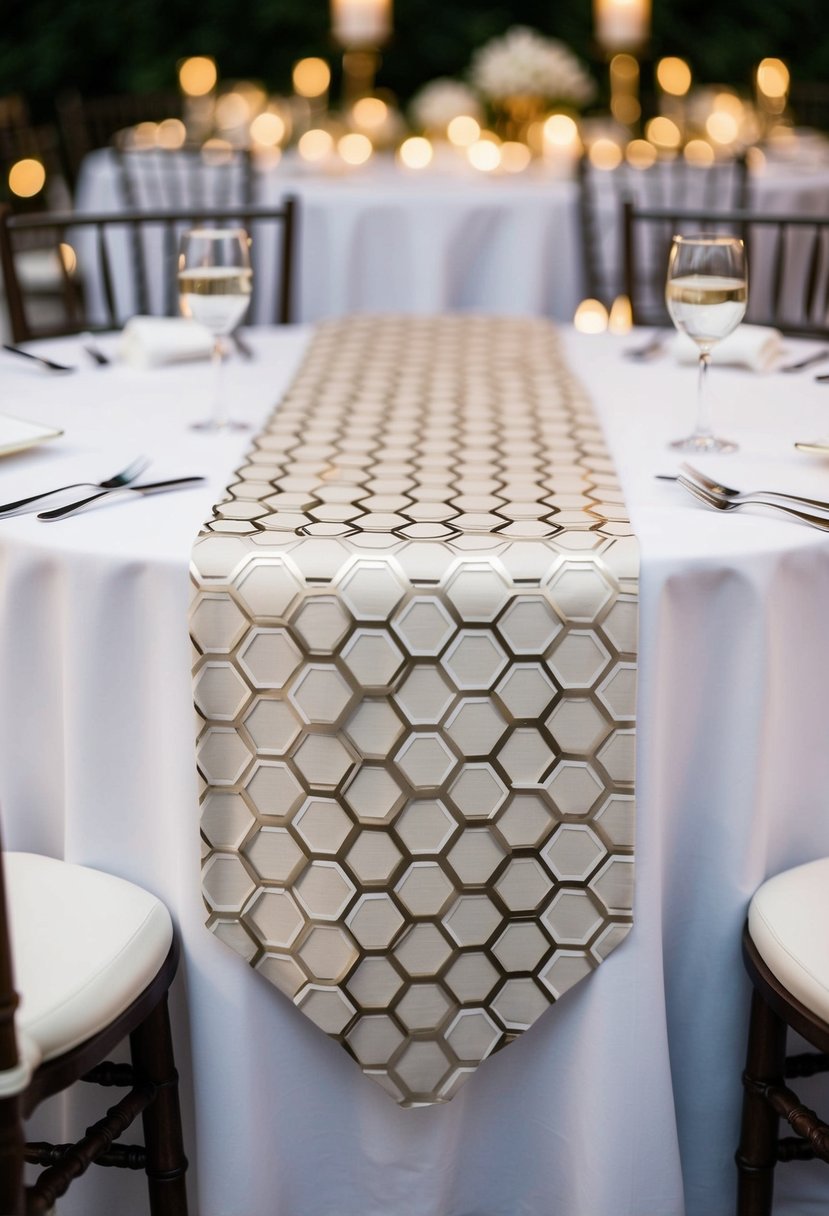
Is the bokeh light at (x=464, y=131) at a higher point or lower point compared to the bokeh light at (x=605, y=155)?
higher

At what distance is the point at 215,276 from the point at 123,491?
1.07 ft

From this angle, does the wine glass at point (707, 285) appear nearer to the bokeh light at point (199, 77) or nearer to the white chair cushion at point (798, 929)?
the white chair cushion at point (798, 929)

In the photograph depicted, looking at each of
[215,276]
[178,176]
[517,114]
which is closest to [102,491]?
[215,276]

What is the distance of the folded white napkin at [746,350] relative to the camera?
1812 mm

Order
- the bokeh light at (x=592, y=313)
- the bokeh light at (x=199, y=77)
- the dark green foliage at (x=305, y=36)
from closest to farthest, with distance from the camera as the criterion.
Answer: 1. the bokeh light at (x=592, y=313)
2. the bokeh light at (x=199, y=77)
3. the dark green foliage at (x=305, y=36)

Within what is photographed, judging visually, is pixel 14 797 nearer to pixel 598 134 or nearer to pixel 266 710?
pixel 266 710

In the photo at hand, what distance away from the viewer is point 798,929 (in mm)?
1159

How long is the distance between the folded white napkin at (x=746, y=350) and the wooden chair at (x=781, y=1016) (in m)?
0.80

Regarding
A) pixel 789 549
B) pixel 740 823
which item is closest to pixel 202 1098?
pixel 740 823

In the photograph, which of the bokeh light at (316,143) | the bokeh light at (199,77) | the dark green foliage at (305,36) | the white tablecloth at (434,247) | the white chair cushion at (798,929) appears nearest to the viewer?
the white chair cushion at (798,929)

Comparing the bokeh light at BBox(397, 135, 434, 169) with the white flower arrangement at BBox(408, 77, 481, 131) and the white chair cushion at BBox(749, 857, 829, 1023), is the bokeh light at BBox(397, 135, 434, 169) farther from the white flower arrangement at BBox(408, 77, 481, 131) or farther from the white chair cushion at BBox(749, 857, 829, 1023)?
the white chair cushion at BBox(749, 857, 829, 1023)

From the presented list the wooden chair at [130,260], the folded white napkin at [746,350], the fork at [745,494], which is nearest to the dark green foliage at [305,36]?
the wooden chair at [130,260]

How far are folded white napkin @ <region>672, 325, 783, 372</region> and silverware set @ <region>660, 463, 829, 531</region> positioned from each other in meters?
0.58

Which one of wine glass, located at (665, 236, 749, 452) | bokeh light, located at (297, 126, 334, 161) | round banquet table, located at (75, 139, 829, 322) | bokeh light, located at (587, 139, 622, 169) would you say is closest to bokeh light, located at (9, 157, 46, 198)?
bokeh light, located at (297, 126, 334, 161)
